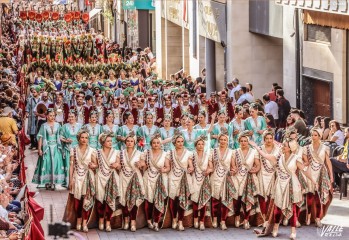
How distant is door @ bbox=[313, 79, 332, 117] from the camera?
3088 cm

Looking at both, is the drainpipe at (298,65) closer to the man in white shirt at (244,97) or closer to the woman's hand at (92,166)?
the man in white shirt at (244,97)

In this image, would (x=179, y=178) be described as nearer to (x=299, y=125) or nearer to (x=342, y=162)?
(x=342, y=162)

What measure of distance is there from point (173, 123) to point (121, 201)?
8.37 meters

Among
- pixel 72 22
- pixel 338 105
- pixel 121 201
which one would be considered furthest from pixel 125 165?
pixel 72 22

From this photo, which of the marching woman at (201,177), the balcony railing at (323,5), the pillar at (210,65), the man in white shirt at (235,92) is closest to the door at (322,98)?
the man in white shirt at (235,92)

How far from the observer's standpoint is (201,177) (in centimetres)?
2067

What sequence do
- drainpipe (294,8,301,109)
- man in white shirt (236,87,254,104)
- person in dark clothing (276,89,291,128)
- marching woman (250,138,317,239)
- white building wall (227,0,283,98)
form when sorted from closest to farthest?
marching woman (250,138,317,239) → person in dark clothing (276,89,291,128) → man in white shirt (236,87,254,104) → drainpipe (294,8,301,109) → white building wall (227,0,283,98)

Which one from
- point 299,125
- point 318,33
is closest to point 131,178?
point 299,125

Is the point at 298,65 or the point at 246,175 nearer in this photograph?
the point at 246,175

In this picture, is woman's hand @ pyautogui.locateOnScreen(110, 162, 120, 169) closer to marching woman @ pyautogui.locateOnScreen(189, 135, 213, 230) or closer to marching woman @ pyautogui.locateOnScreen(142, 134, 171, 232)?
marching woman @ pyautogui.locateOnScreen(142, 134, 171, 232)

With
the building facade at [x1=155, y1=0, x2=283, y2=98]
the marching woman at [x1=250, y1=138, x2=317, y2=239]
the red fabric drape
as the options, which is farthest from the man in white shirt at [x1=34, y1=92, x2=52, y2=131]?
the red fabric drape

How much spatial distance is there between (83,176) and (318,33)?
1253 centimetres

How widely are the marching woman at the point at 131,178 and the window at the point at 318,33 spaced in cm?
→ 1114

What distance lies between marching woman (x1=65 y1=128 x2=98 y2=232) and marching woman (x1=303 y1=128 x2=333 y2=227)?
3.60 m
